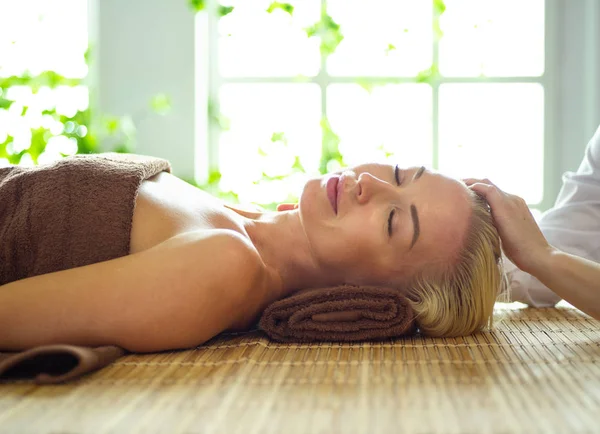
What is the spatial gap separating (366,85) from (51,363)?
2.38 meters

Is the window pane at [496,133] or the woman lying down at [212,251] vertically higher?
the window pane at [496,133]

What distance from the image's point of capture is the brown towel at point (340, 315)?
66.6 inches

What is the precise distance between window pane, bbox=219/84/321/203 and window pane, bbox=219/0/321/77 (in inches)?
3.4

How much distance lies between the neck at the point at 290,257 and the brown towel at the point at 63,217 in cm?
37

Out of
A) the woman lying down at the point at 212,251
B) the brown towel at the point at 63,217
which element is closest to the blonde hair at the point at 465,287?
the woman lying down at the point at 212,251

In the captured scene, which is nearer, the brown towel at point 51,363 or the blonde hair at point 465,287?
the brown towel at point 51,363

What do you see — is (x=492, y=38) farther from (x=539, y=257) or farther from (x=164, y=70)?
(x=539, y=257)

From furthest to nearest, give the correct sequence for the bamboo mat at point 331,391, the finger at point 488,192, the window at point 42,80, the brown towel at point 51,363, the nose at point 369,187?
1. the window at point 42,80
2. the finger at point 488,192
3. the nose at point 369,187
4. the brown towel at point 51,363
5. the bamboo mat at point 331,391

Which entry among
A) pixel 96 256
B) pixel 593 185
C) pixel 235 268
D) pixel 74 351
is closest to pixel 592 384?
pixel 235 268

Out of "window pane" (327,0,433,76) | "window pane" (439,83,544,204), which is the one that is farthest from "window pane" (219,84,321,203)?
"window pane" (439,83,544,204)

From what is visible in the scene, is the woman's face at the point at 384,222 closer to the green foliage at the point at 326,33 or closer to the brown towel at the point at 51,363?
the brown towel at the point at 51,363

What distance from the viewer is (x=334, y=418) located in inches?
42.9

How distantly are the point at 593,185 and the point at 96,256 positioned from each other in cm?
163

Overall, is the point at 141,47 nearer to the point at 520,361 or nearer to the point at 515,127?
the point at 515,127
